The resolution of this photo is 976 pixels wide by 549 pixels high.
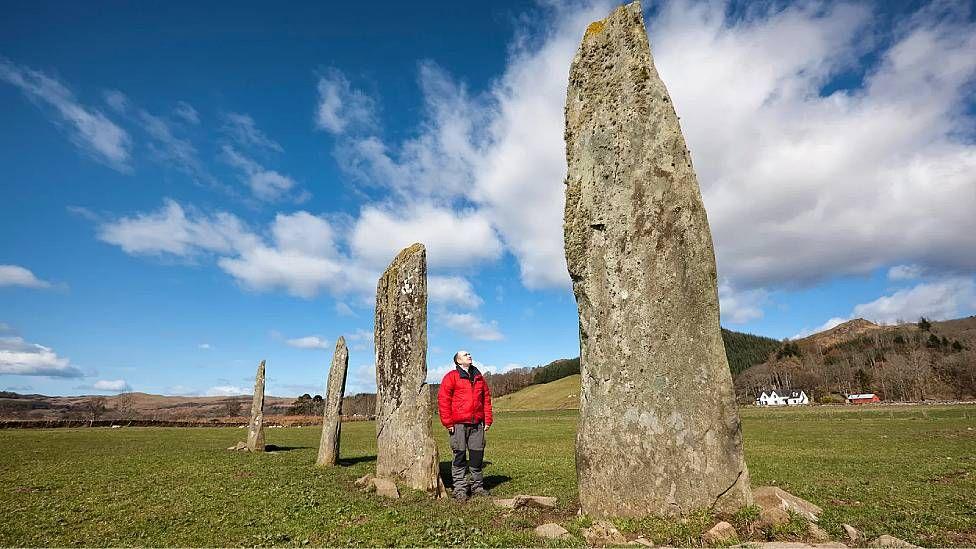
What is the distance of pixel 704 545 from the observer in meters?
5.91

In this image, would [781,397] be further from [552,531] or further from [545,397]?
[552,531]

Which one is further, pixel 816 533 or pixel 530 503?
pixel 530 503

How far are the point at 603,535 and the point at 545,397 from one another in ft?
Answer: 450

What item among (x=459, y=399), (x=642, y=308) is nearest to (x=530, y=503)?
(x=459, y=399)

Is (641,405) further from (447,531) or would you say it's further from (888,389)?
(888,389)

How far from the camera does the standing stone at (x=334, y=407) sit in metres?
16.1

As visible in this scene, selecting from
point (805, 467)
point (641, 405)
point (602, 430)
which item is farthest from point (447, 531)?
point (805, 467)

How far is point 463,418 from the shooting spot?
10.4 metres

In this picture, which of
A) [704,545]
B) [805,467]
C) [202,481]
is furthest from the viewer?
[805,467]

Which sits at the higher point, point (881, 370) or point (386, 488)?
point (881, 370)

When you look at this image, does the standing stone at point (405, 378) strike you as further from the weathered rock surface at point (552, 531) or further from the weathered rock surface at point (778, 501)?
the weathered rock surface at point (778, 501)

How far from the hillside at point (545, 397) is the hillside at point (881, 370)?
49.0 m

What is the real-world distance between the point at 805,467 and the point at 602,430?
39.0ft

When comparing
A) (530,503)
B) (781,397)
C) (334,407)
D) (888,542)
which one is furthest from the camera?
(781,397)
